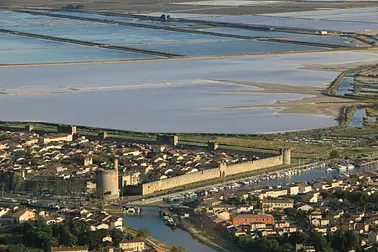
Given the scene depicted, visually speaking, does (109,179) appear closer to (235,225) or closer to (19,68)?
(235,225)

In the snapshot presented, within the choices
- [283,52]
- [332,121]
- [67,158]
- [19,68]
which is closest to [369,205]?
[67,158]

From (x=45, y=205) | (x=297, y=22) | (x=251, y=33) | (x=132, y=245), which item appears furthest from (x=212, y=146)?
(x=297, y=22)

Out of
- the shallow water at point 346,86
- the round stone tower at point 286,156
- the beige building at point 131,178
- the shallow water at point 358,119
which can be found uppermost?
the shallow water at point 346,86

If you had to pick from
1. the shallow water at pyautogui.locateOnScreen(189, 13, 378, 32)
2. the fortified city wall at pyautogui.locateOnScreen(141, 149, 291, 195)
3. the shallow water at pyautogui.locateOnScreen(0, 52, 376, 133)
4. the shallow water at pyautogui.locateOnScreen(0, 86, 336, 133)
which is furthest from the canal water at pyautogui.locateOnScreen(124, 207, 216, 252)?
the shallow water at pyautogui.locateOnScreen(189, 13, 378, 32)

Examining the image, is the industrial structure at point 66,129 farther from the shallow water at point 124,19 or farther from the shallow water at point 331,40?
the shallow water at point 124,19

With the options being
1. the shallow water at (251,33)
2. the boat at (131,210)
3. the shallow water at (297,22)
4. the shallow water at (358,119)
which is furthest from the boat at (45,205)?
the shallow water at (297,22)

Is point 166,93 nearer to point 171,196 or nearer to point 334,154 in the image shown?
point 334,154
